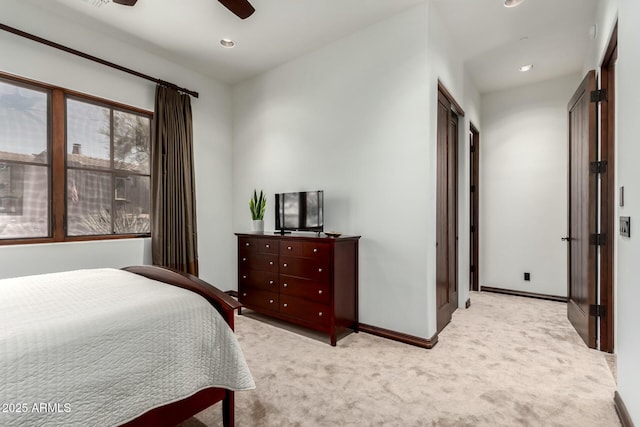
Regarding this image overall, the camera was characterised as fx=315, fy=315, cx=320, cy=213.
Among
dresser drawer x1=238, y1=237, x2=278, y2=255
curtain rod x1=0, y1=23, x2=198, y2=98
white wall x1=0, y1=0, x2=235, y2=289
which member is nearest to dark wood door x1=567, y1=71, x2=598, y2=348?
dresser drawer x1=238, y1=237, x2=278, y2=255

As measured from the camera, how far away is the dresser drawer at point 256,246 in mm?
3244

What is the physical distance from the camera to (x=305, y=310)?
2.99m

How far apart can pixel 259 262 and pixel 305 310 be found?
76cm

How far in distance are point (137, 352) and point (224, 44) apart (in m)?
3.22

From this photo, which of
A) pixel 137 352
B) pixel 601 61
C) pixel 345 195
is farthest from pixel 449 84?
pixel 137 352

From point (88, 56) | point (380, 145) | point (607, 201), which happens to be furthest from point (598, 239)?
point (88, 56)

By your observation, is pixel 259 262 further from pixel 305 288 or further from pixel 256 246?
pixel 305 288

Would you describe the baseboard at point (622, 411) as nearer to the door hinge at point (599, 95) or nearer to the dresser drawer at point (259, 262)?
the door hinge at point (599, 95)

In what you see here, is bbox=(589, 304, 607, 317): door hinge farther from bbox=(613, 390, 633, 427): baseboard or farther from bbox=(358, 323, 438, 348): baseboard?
bbox=(358, 323, 438, 348): baseboard

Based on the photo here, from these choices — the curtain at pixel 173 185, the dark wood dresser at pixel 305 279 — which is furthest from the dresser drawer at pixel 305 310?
the curtain at pixel 173 185

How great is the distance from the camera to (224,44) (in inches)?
134

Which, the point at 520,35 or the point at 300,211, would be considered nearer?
the point at 520,35

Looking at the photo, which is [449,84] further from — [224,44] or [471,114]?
[224,44]

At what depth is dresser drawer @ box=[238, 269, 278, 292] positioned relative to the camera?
3.27m
